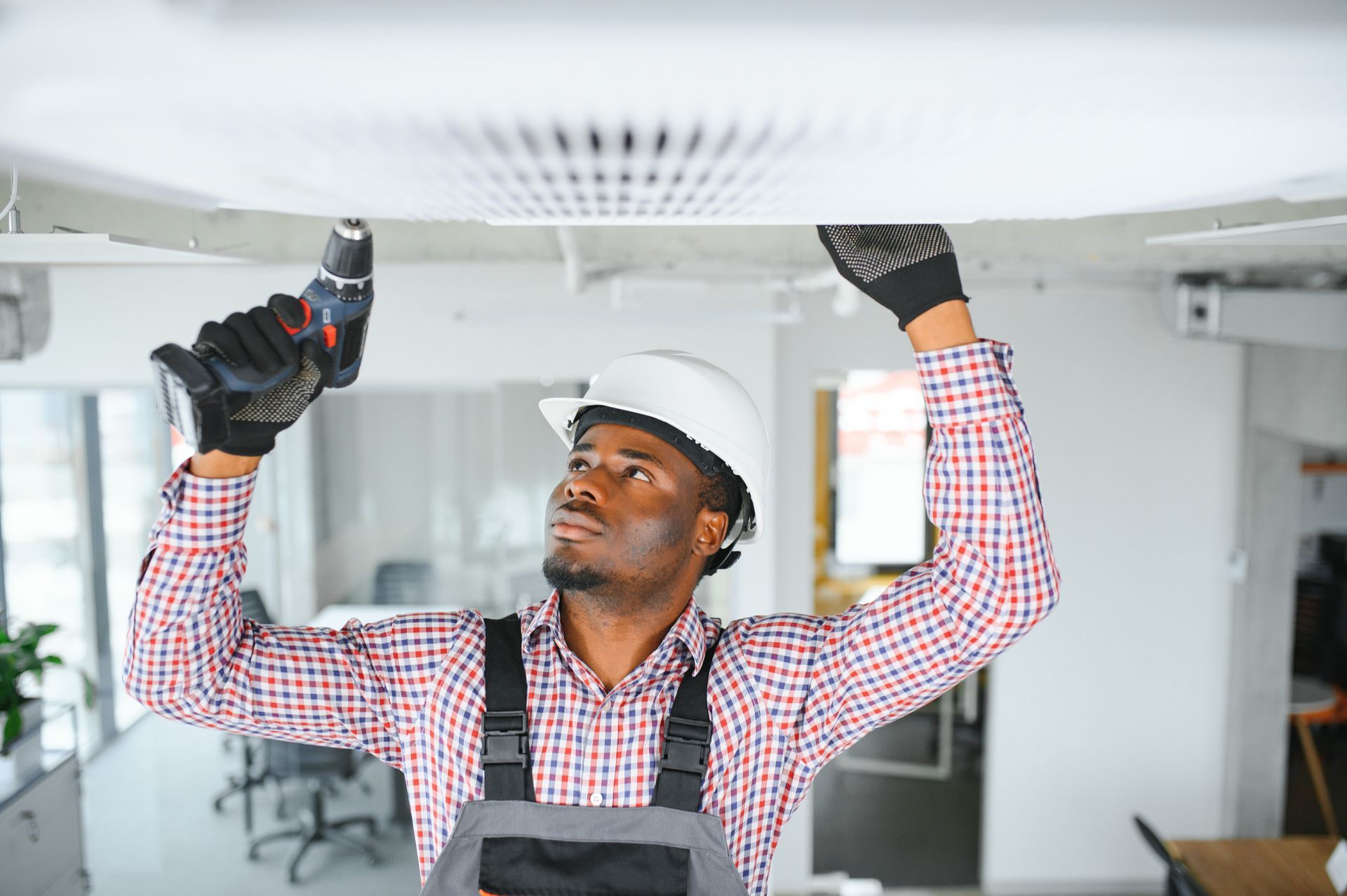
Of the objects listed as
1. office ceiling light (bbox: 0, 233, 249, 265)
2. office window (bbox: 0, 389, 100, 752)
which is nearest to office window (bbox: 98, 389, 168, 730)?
office window (bbox: 0, 389, 100, 752)

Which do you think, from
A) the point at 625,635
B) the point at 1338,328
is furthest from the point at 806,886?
the point at 625,635

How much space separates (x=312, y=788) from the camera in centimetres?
467

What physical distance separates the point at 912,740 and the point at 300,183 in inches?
271

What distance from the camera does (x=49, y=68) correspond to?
0.39 metres

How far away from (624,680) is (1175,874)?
117 inches

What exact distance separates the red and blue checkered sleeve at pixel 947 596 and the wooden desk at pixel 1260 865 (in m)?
3.15

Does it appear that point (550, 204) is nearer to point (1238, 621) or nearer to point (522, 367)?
point (522, 367)

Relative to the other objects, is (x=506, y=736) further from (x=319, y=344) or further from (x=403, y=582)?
(x=403, y=582)

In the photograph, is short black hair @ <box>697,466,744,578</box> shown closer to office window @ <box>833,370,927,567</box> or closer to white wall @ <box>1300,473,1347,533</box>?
office window @ <box>833,370,927,567</box>

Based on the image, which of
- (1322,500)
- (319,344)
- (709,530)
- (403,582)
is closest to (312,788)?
(403,582)

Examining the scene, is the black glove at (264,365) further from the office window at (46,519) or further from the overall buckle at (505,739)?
the office window at (46,519)

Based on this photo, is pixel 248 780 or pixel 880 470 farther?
pixel 880 470

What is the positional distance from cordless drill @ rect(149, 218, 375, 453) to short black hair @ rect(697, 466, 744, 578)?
0.55m

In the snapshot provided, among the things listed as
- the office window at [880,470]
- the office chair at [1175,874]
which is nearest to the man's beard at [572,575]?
the office chair at [1175,874]
